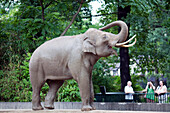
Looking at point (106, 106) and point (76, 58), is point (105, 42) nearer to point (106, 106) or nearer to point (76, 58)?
point (76, 58)

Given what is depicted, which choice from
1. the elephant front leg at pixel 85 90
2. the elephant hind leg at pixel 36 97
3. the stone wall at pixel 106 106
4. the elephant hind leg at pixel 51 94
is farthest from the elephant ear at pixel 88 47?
the stone wall at pixel 106 106

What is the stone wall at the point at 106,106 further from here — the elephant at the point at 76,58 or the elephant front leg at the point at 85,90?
the elephant front leg at the point at 85,90

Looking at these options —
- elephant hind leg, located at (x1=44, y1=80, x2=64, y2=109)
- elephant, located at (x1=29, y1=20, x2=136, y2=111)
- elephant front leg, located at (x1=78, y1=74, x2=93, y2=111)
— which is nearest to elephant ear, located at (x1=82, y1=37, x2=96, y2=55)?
elephant, located at (x1=29, y1=20, x2=136, y2=111)

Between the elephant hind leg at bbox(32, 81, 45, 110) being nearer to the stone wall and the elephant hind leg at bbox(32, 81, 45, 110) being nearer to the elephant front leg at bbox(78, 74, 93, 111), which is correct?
the elephant front leg at bbox(78, 74, 93, 111)

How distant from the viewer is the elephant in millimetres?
6570

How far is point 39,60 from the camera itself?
7.05 m

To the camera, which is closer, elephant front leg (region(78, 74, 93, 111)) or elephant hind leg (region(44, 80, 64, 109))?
elephant front leg (region(78, 74, 93, 111))

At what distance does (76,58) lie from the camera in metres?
6.59

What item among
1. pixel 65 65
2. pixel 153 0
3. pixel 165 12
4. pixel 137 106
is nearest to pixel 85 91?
pixel 65 65

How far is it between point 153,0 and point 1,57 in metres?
6.97

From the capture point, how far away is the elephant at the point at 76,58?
6570 millimetres

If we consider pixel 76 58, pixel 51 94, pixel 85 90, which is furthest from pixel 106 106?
pixel 76 58

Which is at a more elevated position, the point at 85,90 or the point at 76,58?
the point at 76,58

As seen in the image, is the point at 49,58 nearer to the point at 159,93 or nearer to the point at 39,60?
the point at 39,60
